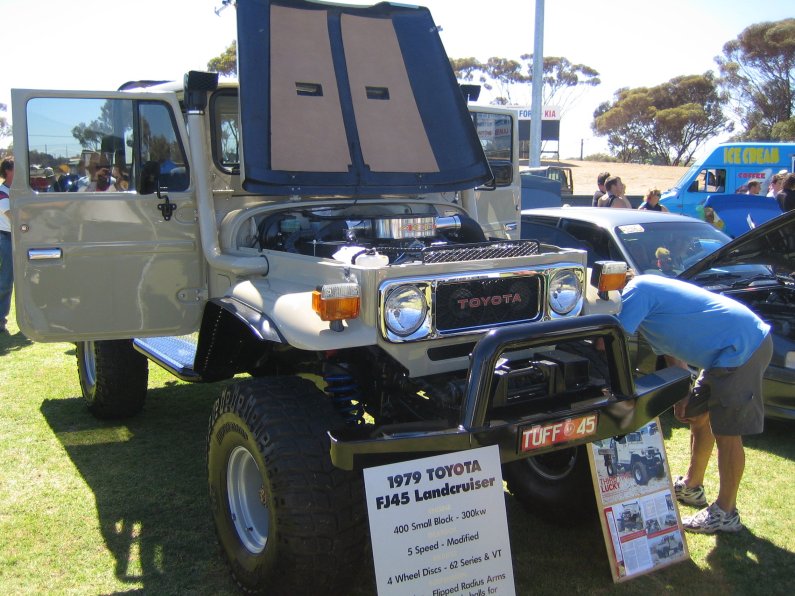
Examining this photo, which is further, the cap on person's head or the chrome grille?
the cap on person's head

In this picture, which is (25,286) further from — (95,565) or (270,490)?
(270,490)

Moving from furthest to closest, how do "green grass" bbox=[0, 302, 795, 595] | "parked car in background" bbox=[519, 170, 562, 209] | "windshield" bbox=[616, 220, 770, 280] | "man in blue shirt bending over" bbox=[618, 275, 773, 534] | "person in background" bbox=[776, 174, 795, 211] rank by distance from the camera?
"parked car in background" bbox=[519, 170, 562, 209] < "person in background" bbox=[776, 174, 795, 211] < "windshield" bbox=[616, 220, 770, 280] < "man in blue shirt bending over" bbox=[618, 275, 773, 534] < "green grass" bbox=[0, 302, 795, 595]

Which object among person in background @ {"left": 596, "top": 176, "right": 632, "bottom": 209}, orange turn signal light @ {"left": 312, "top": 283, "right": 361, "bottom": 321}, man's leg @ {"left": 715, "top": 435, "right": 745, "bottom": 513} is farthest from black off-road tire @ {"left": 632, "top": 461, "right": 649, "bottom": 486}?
person in background @ {"left": 596, "top": 176, "right": 632, "bottom": 209}

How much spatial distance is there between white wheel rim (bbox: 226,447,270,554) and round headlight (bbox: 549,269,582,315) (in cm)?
159

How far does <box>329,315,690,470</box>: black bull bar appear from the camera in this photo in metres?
2.76

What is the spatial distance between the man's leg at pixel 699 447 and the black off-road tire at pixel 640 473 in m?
0.68

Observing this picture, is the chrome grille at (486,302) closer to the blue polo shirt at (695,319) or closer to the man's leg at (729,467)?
the blue polo shirt at (695,319)

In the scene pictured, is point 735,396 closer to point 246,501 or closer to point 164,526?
point 246,501

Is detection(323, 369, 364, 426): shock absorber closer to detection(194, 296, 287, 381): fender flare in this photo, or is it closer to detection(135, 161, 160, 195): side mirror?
detection(194, 296, 287, 381): fender flare

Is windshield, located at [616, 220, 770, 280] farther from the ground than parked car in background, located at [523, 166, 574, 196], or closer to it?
closer to it

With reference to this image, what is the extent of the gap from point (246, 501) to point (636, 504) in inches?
74.5

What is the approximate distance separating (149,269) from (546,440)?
8.25ft

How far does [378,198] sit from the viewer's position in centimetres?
472

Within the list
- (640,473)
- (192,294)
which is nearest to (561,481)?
(640,473)
